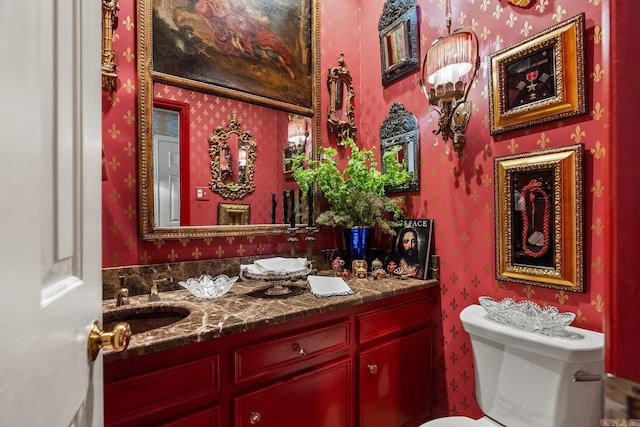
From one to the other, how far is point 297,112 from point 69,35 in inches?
63.5

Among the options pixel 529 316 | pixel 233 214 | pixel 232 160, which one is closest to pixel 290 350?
pixel 233 214

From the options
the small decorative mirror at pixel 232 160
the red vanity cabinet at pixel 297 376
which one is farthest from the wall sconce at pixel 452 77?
the small decorative mirror at pixel 232 160

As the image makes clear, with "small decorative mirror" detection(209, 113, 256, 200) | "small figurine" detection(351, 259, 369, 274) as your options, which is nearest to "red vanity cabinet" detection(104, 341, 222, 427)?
"small decorative mirror" detection(209, 113, 256, 200)

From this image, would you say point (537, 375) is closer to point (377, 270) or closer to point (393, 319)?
point (393, 319)

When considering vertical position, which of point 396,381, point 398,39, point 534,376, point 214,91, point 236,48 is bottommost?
point 396,381

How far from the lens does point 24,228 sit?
36cm

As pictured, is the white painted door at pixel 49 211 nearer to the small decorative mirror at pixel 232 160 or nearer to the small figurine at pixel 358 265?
the small decorative mirror at pixel 232 160

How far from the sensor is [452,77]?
1.54 m

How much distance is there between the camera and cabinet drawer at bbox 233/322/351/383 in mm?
1120

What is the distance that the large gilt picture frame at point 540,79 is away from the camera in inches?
47.8

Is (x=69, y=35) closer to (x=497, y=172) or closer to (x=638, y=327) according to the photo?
(x=638, y=327)

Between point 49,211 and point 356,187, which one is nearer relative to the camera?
point 49,211

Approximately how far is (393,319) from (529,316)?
615 millimetres

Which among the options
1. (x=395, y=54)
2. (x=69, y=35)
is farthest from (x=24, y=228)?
(x=395, y=54)
